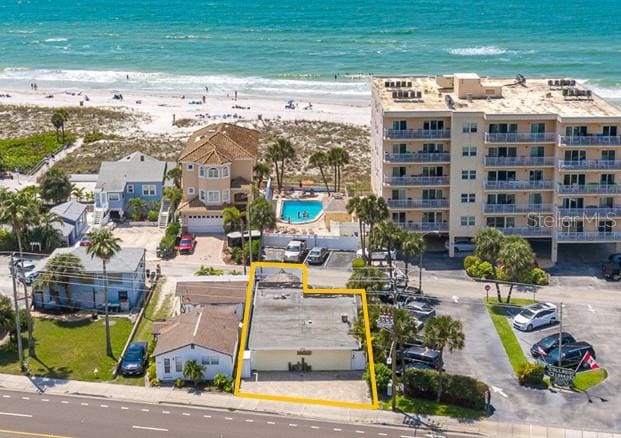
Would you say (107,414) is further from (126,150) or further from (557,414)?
(126,150)

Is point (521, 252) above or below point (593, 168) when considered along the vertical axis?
below

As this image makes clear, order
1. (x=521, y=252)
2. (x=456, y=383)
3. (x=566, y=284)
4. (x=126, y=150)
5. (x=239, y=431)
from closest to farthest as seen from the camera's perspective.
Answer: (x=239, y=431) < (x=456, y=383) < (x=521, y=252) < (x=566, y=284) < (x=126, y=150)

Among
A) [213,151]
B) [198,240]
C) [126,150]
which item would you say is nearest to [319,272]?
[198,240]

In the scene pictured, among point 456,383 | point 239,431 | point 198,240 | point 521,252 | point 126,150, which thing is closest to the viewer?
point 239,431

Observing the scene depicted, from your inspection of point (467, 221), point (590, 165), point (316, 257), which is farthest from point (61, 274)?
point (590, 165)

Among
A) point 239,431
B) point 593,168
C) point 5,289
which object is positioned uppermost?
point 593,168

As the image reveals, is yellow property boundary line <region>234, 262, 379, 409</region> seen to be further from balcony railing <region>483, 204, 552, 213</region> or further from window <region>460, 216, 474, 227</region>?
balcony railing <region>483, 204, 552, 213</region>

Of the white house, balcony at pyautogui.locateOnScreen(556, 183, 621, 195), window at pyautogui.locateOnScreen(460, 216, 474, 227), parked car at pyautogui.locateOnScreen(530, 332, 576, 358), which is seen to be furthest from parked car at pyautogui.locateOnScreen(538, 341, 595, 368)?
window at pyautogui.locateOnScreen(460, 216, 474, 227)
